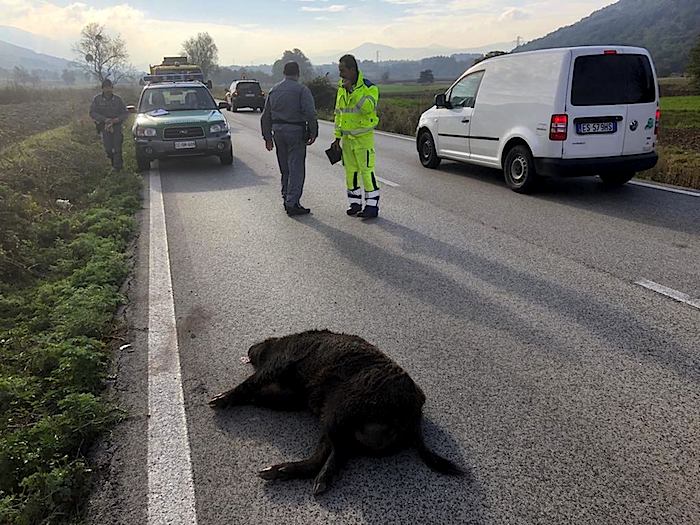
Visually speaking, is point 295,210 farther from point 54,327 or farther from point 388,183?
point 54,327

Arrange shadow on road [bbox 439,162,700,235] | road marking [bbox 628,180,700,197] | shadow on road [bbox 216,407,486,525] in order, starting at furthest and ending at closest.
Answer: road marking [bbox 628,180,700,197], shadow on road [bbox 439,162,700,235], shadow on road [bbox 216,407,486,525]

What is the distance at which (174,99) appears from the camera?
13.6 metres

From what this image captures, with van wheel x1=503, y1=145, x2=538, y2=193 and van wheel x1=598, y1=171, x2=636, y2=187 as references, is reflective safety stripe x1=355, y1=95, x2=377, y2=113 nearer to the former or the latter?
van wheel x1=503, y1=145, x2=538, y2=193

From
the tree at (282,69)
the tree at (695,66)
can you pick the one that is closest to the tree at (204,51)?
the tree at (282,69)

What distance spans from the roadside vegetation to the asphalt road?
188 mm

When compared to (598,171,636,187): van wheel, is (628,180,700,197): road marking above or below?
below

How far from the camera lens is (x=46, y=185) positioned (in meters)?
10.1

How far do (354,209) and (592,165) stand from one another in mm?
3558

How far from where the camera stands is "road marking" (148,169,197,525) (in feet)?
8.94

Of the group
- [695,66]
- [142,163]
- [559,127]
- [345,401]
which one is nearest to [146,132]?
[142,163]

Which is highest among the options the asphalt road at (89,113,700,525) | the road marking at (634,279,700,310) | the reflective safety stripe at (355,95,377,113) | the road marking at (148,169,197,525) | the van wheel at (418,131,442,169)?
the reflective safety stripe at (355,95,377,113)

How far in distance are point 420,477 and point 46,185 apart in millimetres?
9410

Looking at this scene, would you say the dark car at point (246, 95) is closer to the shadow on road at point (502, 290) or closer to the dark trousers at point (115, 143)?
the dark trousers at point (115, 143)

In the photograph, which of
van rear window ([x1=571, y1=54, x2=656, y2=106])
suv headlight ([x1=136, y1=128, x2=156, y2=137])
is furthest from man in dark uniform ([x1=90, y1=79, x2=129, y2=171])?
van rear window ([x1=571, y1=54, x2=656, y2=106])
